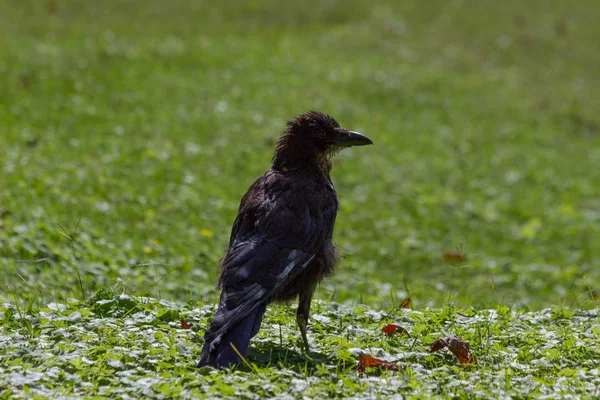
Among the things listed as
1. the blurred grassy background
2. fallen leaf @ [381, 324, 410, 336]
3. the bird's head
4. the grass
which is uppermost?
the blurred grassy background

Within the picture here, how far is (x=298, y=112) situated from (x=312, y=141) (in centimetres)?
1189

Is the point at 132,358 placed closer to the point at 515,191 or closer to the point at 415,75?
the point at 515,191

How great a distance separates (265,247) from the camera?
18.9ft

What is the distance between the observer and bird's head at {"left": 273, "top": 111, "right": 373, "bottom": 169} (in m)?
6.80

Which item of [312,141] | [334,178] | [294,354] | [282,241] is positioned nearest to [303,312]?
[294,354]

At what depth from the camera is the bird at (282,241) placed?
522 centimetres

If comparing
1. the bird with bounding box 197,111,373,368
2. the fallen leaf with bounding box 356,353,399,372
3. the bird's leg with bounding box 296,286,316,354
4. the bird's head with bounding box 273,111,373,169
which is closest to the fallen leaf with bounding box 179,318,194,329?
the bird with bounding box 197,111,373,368

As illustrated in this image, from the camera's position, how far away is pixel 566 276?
13.0m

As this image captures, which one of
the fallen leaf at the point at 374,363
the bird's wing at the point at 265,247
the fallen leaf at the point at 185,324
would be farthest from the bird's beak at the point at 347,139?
the fallen leaf at the point at 374,363

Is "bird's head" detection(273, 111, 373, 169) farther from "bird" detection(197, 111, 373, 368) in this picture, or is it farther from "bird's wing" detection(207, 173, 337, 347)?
"bird's wing" detection(207, 173, 337, 347)

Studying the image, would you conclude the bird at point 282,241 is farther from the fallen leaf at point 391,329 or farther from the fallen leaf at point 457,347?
the fallen leaf at point 457,347

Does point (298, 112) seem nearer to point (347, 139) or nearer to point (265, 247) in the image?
point (347, 139)

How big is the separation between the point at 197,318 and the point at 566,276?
8.57 meters

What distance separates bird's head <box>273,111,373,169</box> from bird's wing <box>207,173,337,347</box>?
463mm
